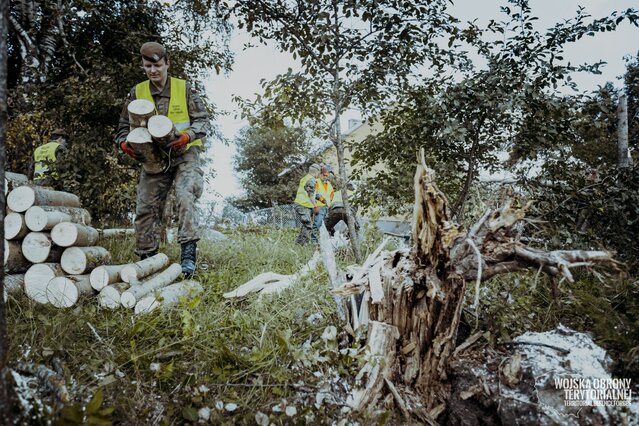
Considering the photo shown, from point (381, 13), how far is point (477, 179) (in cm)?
172

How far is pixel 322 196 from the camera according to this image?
285 inches

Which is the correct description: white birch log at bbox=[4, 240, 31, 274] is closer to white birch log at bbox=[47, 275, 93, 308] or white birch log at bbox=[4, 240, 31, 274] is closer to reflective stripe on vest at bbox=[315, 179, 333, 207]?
white birch log at bbox=[47, 275, 93, 308]

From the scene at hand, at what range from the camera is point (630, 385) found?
167 centimetres

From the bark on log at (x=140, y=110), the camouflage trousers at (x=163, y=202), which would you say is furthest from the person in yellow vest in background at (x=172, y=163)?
the bark on log at (x=140, y=110)

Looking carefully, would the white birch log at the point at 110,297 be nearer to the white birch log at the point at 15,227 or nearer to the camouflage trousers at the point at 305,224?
the white birch log at the point at 15,227

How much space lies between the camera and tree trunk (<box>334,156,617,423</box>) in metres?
1.86

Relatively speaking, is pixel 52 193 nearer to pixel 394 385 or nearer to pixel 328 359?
pixel 328 359

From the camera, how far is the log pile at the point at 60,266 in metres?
2.57

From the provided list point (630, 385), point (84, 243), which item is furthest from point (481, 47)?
point (84, 243)

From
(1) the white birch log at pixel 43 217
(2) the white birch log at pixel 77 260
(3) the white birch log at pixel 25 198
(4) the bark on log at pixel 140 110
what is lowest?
(2) the white birch log at pixel 77 260

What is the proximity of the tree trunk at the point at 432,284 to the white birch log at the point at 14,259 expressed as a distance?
8.41ft

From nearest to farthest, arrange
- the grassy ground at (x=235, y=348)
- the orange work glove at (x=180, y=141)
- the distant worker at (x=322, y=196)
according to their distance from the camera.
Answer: the grassy ground at (x=235, y=348), the orange work glove at (x=180, y=141), the distant worker at (x=322, y=196)

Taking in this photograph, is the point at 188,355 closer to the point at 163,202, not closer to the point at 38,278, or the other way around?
the point at 38,278

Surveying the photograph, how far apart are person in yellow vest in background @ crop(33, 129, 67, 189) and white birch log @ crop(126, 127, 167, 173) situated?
7.88 feet
